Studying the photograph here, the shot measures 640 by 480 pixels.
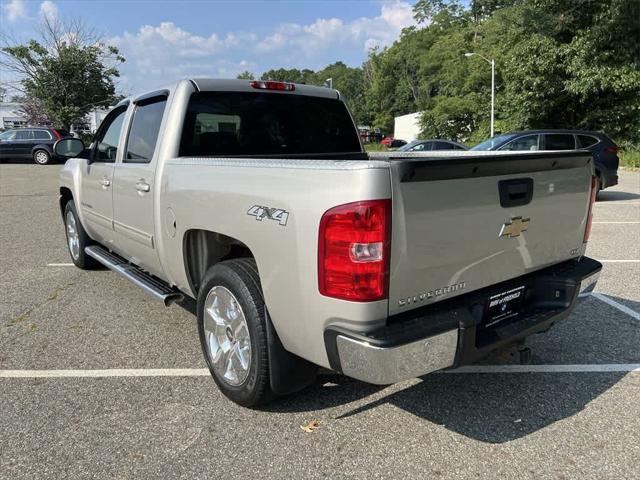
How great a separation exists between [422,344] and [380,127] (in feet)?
284

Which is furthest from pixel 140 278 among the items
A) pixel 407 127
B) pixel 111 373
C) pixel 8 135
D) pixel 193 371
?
pixel 407 127

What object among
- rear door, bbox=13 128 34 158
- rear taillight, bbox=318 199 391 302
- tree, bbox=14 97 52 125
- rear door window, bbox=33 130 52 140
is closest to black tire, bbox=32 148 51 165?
rear door, bbox=13 128 34 158

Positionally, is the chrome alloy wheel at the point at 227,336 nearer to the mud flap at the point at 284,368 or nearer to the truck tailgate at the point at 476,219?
the mud flap at the point at 284,368

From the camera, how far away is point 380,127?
86.2m

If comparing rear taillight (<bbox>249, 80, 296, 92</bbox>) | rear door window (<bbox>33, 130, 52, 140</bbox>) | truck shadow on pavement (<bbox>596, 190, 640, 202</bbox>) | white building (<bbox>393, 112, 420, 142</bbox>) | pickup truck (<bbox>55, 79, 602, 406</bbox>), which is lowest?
truck shadow on pavement (<bbox>596, 190, 640, 202</bbox>)

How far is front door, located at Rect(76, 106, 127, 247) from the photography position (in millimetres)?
4719

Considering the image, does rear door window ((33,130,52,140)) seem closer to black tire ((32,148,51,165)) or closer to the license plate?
black tire ((32,148,51,165))

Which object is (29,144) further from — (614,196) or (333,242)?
(333,242)

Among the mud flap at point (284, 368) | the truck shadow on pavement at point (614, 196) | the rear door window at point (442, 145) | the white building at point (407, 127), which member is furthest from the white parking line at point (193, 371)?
the white building at point (407, 127)

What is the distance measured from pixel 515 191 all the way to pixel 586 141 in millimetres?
10725

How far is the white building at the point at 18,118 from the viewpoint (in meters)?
39.5

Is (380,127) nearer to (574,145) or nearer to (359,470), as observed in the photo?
(574,145)

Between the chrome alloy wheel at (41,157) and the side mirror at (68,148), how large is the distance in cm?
2250

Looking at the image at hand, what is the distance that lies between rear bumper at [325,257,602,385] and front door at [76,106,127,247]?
10.3 feet
